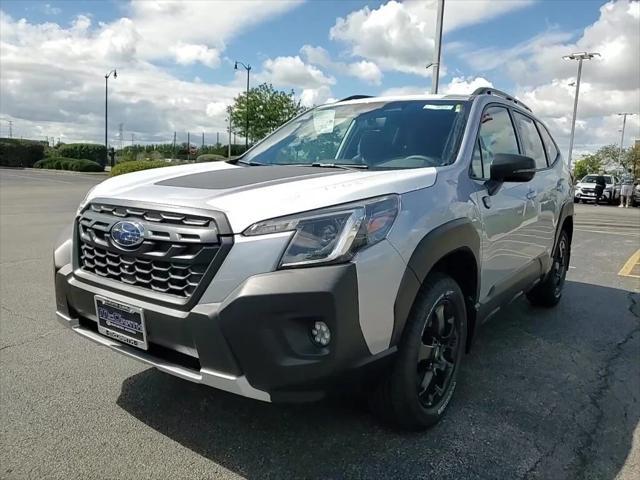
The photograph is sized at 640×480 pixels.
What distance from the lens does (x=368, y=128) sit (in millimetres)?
3594

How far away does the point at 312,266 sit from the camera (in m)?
2.08

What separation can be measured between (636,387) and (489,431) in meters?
1.35

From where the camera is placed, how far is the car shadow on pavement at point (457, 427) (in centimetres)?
243

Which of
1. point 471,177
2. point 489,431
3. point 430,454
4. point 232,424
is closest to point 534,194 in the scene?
point 471,177

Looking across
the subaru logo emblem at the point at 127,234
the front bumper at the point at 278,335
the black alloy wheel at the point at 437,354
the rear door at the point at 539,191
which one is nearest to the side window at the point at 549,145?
the rear door at the point at 539,191

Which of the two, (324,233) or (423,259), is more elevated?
(324,233)

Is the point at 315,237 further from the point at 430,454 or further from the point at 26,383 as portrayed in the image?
the point at 26,383

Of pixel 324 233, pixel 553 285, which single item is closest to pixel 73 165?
pixel 553 285

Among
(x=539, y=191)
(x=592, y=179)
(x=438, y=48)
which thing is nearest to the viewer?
(x=539, y=191)

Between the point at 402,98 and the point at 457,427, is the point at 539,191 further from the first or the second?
the point at 457,427

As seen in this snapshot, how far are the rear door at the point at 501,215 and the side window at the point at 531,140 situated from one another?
233mm

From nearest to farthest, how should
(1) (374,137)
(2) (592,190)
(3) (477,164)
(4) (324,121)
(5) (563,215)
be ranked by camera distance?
(3) (477,164) < (1) (374,137) < (4) (324,121) < (5) (563,215) < (2) (592,190)

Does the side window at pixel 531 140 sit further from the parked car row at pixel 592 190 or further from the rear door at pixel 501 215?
the parked car row at pixel 592 190

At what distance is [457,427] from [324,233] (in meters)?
1.41
